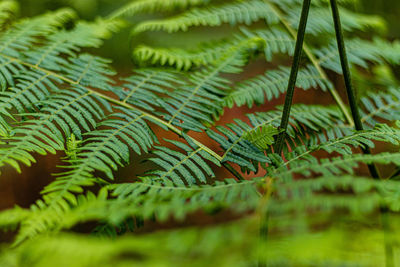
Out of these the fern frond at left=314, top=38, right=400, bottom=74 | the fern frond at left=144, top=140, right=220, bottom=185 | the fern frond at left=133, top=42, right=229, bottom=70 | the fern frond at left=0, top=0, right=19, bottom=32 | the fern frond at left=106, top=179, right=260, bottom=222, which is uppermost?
the fern frond at left=0, top=0, right=19, bottom=32

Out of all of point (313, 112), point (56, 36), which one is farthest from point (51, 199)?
point (313, 112)

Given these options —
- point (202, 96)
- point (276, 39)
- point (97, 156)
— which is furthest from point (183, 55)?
point (97, 156)

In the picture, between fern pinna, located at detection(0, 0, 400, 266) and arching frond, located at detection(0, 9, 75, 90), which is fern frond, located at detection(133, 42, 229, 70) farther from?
arching frond, located at detection(0, 9, 75, 90)

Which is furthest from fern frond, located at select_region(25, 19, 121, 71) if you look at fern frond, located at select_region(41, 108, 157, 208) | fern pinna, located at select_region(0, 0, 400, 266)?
fern frond, located at select_region(41, 108, 157, 208)

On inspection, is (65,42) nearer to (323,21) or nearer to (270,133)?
(270,133)

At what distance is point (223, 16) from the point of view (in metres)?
1.22

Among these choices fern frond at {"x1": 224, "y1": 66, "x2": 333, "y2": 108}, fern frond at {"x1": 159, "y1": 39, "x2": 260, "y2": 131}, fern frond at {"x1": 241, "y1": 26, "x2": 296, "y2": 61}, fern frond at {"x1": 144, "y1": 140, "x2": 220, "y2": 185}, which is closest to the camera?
fern frond at {"x1": 144, "y1": 140, "x2": 220, "y2": 185}

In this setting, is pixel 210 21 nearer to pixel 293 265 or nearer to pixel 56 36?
pixel 56 36

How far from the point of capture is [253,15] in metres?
1.23

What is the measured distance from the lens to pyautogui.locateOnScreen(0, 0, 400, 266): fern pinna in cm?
44

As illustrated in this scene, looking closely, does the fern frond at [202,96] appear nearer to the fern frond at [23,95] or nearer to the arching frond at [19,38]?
the fern frond at [23,95]

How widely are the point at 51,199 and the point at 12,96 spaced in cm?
34

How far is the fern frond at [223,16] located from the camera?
120cm

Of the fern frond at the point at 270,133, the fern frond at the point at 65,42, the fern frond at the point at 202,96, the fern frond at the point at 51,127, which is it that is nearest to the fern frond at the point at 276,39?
the fern frond at the point at 202,96
